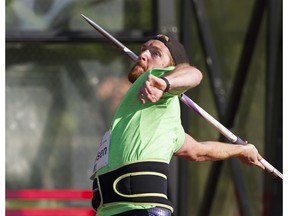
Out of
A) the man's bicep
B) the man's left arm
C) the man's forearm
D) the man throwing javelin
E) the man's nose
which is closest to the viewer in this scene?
the man's left arm

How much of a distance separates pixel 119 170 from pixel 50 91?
151 inches

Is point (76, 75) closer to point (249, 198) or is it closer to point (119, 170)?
point (249, 198)

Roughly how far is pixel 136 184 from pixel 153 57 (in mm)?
634

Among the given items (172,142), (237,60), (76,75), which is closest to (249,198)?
(237,60)

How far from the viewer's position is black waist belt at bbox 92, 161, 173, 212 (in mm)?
5172

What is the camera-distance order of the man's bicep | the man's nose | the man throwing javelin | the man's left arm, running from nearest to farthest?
the man's left arm, the man throwing javelin, the man's nose, the man's bicep

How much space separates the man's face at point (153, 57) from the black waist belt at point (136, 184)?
483 mm

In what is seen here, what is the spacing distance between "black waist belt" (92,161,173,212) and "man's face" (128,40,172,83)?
483 mm

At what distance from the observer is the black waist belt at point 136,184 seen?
5.17 m

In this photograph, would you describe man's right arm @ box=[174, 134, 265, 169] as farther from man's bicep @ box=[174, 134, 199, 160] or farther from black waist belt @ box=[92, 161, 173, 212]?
black waist belt @ box=[92, 161, 173, 212]

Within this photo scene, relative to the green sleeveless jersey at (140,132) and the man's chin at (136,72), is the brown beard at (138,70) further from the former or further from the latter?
the green sleeveless jersey at (140,132)

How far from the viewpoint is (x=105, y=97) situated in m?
8.96

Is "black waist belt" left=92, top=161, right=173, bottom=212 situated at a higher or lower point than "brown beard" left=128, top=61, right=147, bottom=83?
lower

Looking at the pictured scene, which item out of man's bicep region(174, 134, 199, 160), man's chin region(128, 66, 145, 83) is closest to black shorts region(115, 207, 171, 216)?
man's bicep region(174, 134, 199, 160)
